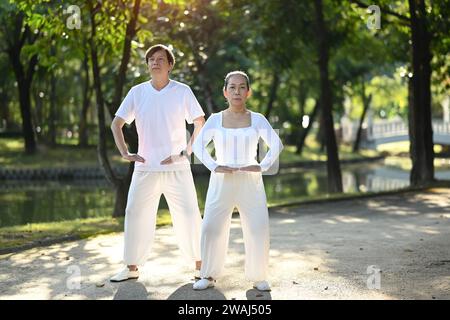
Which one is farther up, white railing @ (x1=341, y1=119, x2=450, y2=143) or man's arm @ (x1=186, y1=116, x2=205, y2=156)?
white railing @ (x1=341, y1=119, x2=450, y2=143)

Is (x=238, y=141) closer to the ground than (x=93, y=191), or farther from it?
farther from it

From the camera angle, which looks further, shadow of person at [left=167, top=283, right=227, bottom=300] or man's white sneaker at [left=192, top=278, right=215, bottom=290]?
man's white sneaker at [left=192, top=278, right=215, bottom=290]

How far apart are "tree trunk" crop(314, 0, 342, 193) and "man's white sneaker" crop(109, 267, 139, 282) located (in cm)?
1276

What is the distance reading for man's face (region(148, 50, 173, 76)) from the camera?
737 cm

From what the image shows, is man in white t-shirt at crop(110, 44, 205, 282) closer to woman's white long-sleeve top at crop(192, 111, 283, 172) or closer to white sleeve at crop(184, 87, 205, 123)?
white sleeve at crop(184, 87, 205, 123)

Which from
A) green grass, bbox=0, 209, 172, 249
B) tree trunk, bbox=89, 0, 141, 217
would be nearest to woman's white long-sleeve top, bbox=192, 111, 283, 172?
green grass, bbox=0, 209, 172, 249

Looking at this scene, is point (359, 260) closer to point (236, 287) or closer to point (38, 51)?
point (236, 287)

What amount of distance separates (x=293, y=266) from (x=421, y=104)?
12.3 metres

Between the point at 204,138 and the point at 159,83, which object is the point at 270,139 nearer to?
the point at 204,138

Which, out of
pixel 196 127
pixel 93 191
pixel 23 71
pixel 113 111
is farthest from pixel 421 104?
pixel 23 71

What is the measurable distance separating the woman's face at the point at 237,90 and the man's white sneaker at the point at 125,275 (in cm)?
191

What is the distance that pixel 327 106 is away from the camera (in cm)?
1969

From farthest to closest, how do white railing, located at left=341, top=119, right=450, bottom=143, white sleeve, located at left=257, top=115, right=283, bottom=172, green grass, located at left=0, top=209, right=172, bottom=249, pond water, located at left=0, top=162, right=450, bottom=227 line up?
white railing, located at left=341, top=119, right=450, bottom=143 < pond water, located at left=0, top=162, right=450, bottom=227 < green grass, located at left=0, top=209, right=172, bottom=249 < white sleeve, located at left=257, top=115, right=283, bottom=172

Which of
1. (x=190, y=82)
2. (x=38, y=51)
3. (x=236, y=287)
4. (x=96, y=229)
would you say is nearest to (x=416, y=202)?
(x=96, y=229)
